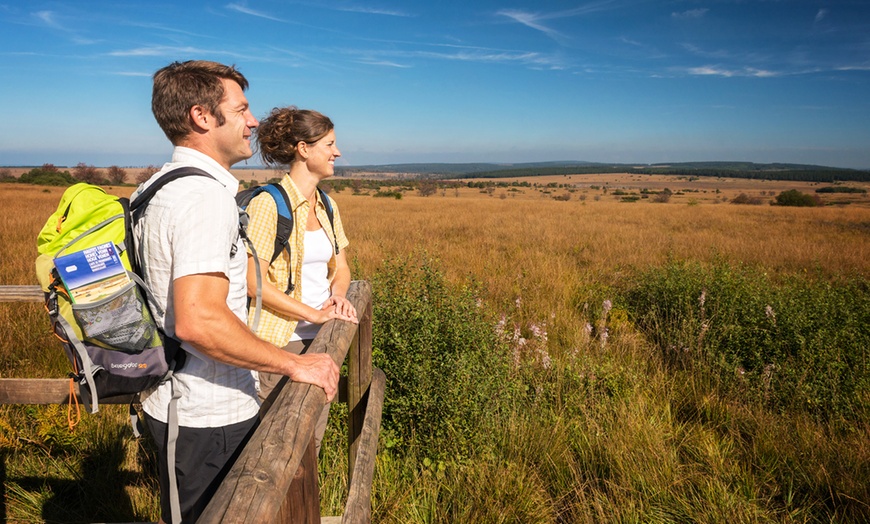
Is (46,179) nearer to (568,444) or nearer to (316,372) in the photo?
(568,444)

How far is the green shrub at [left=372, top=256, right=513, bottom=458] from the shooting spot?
3.41 metres

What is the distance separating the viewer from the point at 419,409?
3.45 meters

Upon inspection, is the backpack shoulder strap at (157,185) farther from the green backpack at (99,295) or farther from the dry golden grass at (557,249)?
the dry golden grass at (557,249)

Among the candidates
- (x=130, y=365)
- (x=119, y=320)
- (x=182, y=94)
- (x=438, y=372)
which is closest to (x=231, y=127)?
(x=182, y=94)

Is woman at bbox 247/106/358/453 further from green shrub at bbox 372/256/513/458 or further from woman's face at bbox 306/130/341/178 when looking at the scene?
green shrub at bbox 372/256/513/458

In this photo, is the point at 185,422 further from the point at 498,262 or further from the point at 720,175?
the point at 720,175

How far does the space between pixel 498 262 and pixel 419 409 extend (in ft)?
20.4

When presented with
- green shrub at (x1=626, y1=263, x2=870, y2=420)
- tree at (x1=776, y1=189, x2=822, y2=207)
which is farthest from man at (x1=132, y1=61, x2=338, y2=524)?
tree at (x1=776, y1=189, x2=822, y2=207)

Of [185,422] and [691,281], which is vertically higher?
[185,422]

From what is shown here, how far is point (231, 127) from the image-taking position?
5.43 ft

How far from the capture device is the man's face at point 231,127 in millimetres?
1629

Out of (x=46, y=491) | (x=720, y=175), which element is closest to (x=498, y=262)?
(x=46, y=491)

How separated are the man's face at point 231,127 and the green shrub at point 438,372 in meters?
2.14

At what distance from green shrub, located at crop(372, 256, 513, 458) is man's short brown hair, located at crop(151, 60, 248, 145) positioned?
2275 millimetres
